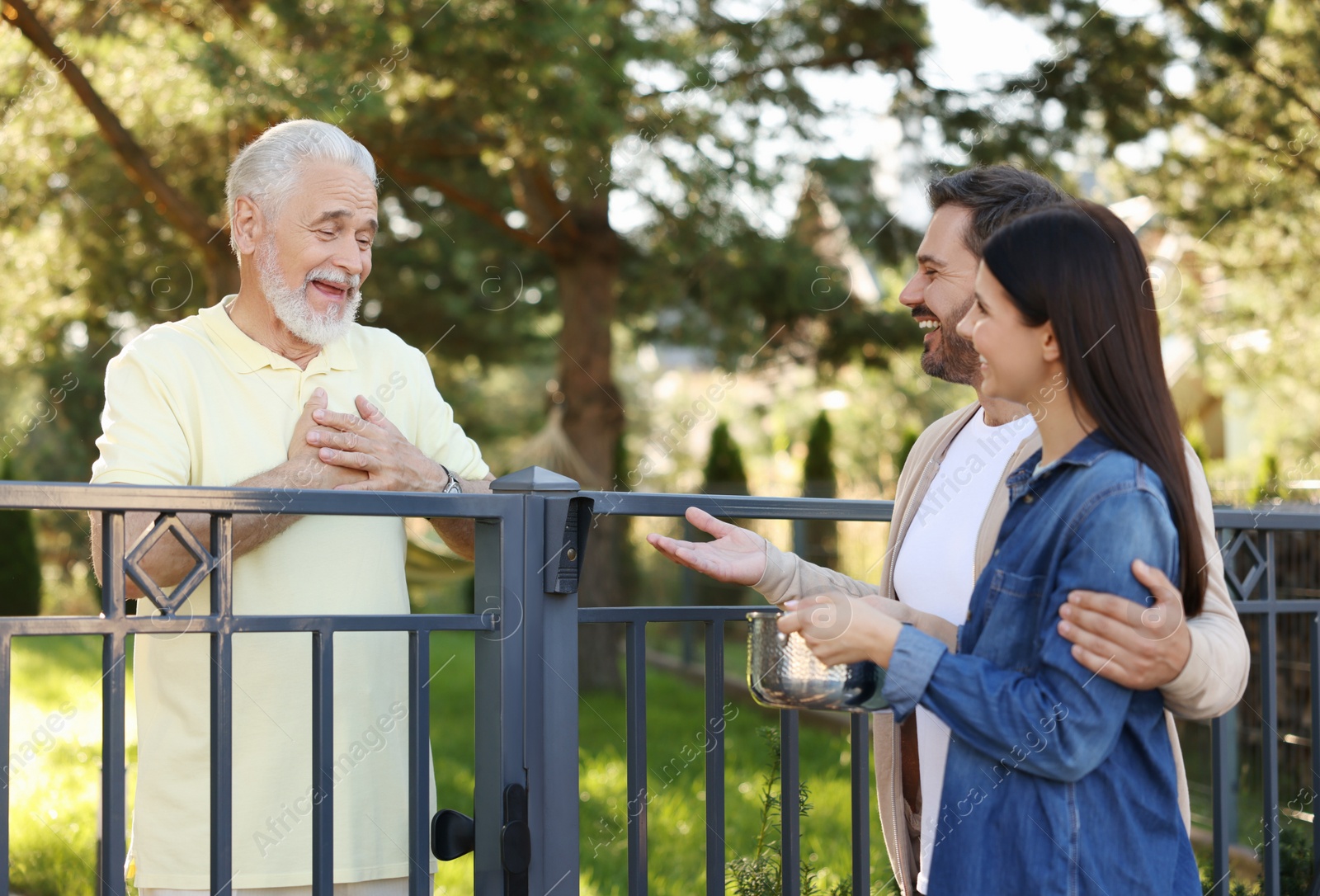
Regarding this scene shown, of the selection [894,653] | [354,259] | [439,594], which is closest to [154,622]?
[354,259]

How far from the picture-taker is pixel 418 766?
201 centimetres

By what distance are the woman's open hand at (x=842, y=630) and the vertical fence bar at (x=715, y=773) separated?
738 mm

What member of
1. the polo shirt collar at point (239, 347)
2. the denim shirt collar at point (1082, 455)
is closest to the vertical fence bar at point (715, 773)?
the denim shirt collar at point (1082, 455)

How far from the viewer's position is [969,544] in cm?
212

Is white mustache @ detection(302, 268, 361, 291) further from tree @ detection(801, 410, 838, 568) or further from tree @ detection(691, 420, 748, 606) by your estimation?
tree @ detection(691, 420, 748, 606)

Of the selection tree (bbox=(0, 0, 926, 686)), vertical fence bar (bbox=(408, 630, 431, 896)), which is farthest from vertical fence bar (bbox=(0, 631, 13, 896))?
tree (bbox=(0, 0, 926, 686))

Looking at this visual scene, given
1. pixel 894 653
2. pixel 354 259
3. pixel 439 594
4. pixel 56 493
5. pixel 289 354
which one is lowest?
pixel 439 594

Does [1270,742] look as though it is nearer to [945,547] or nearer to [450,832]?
[945,547]

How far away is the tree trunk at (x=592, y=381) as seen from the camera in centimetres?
993

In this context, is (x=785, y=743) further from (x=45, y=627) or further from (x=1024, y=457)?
(x=45, y=627)

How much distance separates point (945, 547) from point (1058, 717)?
72cm

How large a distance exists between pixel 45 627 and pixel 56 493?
7.6 inches

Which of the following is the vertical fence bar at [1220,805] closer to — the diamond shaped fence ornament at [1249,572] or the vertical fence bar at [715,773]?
the diamond shaped fence ornament at [1249,572]

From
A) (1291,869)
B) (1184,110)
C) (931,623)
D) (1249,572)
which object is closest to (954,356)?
(931,623)
